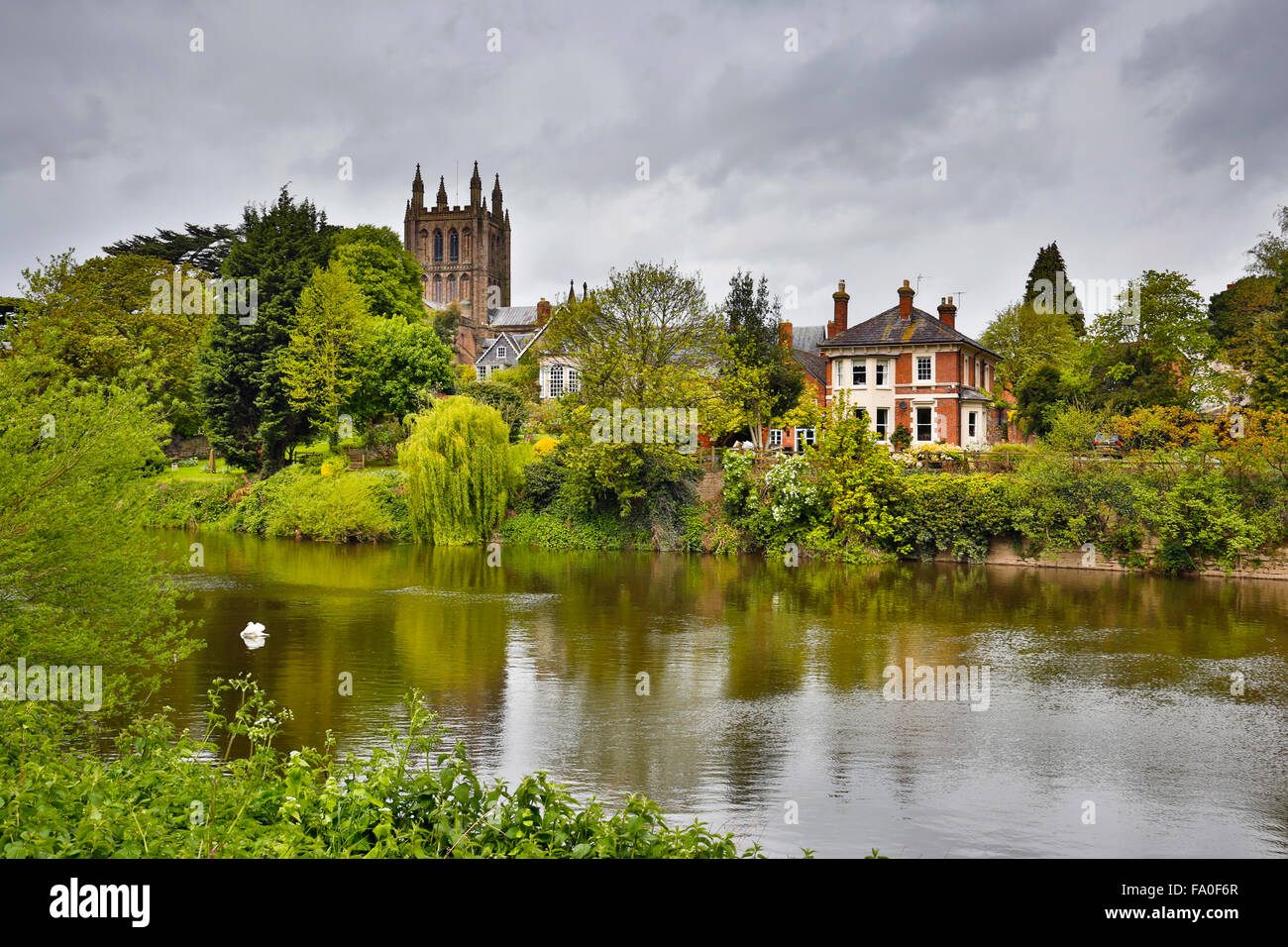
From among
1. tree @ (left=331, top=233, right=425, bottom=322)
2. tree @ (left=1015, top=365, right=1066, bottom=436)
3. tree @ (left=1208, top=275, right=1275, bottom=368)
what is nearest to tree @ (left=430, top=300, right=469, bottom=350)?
tree @ (left=331, top=233, right=425, bottom=322)

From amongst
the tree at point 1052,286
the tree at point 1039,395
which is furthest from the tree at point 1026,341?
the tree at point 1039,395

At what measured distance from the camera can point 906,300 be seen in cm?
5422

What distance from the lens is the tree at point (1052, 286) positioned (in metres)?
68.8

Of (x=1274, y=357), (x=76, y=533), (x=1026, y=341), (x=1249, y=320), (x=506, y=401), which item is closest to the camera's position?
(x=76, y=533)

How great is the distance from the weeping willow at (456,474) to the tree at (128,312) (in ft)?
31.5

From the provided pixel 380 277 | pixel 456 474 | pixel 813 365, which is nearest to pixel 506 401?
pixel 456 474

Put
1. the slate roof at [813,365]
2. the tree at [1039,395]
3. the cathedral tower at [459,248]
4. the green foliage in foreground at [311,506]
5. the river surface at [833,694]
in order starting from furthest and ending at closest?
1. the cathedral tower at [459,248]
2. the slate roof at [813,365]
3. the tree at [1039,395]
4. the green foliage in foreground at [311,506]
5. the river surface at [833,694]

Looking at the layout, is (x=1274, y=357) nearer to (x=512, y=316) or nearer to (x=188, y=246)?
(x=188, y=246)

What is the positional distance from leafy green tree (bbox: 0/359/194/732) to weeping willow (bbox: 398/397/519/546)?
2892 centimetres

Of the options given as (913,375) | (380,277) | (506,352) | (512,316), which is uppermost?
(512,316)

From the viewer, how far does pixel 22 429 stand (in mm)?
11625

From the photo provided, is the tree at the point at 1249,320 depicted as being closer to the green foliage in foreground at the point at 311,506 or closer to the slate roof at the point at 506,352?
the green foliage in foreground at the point at 311,506

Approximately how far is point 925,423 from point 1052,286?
25352mm
